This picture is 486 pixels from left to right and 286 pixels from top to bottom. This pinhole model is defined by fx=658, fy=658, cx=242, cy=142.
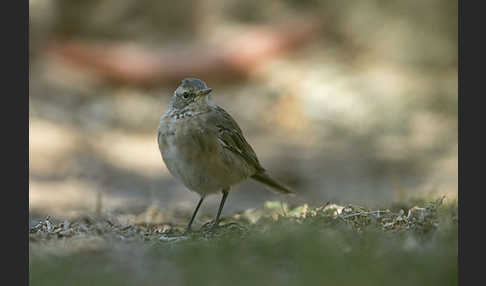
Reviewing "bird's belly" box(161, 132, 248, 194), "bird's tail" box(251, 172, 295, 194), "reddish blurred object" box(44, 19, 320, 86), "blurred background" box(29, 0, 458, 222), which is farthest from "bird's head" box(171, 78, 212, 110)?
"reddish blurred object" box(44, 19, 320, 86)

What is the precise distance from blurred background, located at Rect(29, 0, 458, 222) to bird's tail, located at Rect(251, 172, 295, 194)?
2.23 m

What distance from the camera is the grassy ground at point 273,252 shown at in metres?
4.26

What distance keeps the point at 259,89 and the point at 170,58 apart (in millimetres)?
2335

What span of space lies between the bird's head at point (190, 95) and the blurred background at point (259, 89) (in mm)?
3317

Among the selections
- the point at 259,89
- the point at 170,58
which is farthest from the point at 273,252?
the point at 170,58

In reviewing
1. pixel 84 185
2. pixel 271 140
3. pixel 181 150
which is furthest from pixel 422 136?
pixel 181 150

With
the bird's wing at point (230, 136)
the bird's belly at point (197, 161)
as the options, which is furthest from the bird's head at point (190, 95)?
the bird's belly at point (197, 161)

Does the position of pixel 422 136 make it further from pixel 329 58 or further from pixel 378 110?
pixel 329 58

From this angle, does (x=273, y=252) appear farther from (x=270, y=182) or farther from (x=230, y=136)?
(x=270, y=182)

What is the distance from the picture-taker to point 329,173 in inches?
480

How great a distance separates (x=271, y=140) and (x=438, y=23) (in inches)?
238

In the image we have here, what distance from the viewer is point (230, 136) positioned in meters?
7.07

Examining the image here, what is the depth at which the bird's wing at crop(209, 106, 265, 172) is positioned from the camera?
6.91 metres

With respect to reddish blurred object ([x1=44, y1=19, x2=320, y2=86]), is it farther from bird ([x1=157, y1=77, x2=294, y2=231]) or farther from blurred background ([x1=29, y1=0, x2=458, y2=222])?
bird ([x1=157, y1=77, x2=294, y2=231])
